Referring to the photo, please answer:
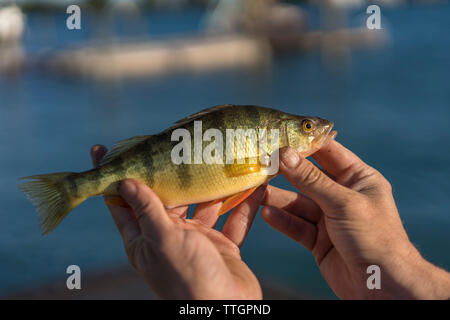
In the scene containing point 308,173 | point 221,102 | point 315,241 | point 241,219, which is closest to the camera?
point 308,173

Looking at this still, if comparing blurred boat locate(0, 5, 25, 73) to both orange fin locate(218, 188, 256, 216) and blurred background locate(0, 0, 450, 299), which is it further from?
orange fin locate(218, 188, 256, 216)

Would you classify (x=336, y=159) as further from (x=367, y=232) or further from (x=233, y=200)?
(x=233, y=200)

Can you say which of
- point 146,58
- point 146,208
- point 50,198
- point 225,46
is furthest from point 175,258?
point 225,46

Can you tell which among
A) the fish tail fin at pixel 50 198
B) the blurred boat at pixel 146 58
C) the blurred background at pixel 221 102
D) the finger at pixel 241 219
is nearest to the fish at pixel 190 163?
the fish tail fin at pixel 50 198

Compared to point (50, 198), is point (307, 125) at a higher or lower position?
higher

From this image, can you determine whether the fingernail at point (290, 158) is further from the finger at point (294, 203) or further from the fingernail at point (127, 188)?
the fingernail at point (127, 188)
